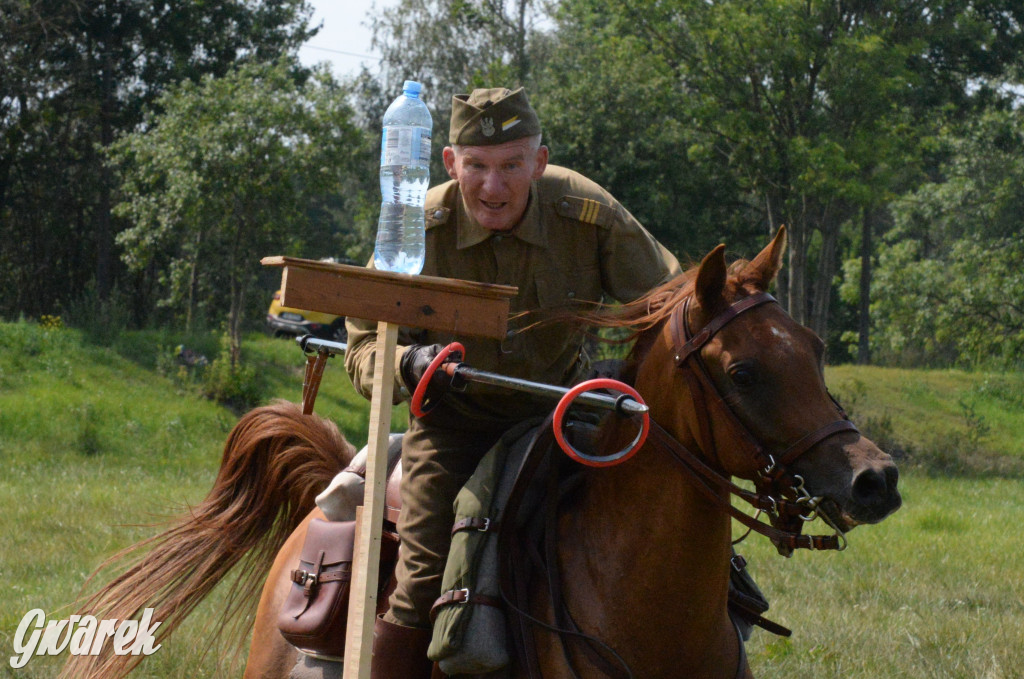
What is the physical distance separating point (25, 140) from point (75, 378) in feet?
30.9

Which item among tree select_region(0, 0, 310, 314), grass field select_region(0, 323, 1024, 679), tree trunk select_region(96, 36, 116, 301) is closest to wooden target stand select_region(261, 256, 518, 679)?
grass field select_region(0, 323, 1024, 679)

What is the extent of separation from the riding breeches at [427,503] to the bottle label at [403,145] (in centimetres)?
90

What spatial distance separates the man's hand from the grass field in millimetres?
2116

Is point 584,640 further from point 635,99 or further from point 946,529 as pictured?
point 635,99

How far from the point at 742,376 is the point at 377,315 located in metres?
0.94

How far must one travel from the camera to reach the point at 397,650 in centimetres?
A: 331

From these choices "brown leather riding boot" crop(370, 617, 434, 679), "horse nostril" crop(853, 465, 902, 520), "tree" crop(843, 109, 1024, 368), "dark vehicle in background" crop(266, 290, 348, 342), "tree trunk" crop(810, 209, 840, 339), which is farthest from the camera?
"dark vehicle in background" crop(266, 290, 348, 342)

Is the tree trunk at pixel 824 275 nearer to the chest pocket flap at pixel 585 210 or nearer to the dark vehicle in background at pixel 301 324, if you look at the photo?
the dark vehicle in background at pixel 301 324

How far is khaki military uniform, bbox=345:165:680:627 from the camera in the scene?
345 cm

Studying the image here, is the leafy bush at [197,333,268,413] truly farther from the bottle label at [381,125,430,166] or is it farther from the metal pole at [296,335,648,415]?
the metal pole at [296,335,648,415]

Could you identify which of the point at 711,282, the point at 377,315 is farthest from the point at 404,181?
the point at 711,282

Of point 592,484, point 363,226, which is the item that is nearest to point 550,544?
point 592,484

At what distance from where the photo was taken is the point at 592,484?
10.2ft

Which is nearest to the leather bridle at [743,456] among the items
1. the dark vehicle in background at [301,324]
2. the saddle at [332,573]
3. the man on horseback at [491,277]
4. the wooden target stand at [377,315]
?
the wooden target stand at [377,315]
